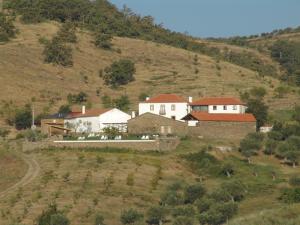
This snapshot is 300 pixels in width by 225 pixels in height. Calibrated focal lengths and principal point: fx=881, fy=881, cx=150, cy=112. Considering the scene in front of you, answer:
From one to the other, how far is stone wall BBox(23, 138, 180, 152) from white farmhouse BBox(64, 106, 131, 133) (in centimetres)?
1221

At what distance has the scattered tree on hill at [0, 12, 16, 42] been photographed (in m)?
147

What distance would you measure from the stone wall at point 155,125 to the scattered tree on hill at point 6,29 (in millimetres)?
58711

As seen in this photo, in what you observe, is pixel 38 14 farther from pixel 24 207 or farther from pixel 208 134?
pixel 24 207

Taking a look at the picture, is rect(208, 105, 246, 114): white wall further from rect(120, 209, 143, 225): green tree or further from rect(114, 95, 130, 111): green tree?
rect(120, 209, 143, 225): green tree

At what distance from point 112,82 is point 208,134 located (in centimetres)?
4781

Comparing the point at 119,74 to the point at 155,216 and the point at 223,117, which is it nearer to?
the point at 223,117

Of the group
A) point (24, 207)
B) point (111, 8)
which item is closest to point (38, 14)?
point (111, 8)

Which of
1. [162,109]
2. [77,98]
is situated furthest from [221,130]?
[77,98]

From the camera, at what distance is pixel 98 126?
320 ft

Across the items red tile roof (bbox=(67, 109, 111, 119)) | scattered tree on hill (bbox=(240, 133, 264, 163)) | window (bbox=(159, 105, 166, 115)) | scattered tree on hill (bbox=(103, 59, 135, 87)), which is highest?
scattered tree on hill (bbox=(103, 59, 135, 87))

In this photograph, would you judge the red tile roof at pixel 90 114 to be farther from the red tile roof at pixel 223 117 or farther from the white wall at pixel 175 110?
the red tile roof at pixel 223 117

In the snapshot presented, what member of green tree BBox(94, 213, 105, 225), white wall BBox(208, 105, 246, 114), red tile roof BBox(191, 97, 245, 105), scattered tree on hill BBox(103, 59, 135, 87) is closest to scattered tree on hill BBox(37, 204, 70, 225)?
green tree BBox(94, 213, 105, 225)

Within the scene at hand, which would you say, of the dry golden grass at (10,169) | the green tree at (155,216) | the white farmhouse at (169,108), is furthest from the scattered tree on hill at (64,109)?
the green tree at (155,216)

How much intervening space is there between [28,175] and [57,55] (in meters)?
71.7
